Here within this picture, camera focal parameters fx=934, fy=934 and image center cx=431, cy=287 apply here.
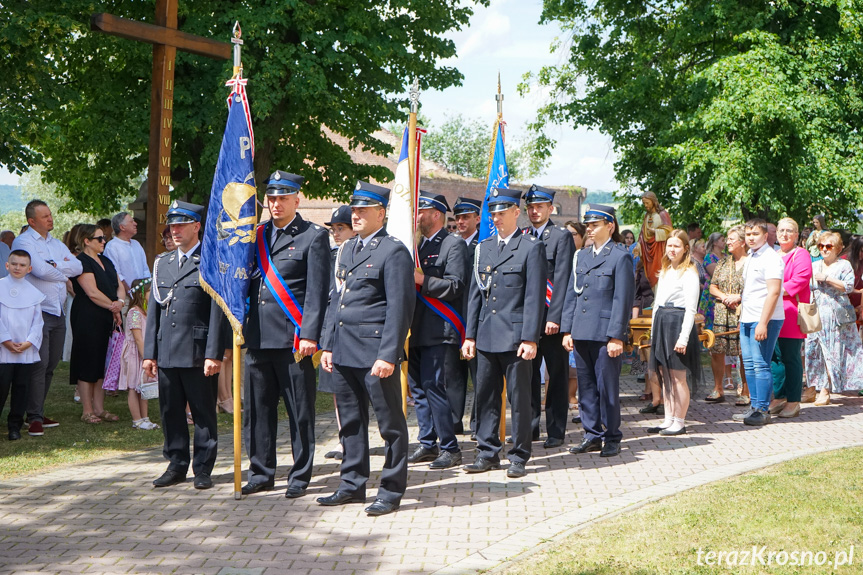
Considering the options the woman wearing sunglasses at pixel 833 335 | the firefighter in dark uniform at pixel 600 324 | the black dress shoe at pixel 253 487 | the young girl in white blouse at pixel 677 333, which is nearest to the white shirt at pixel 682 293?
the young girl in white blouse at pixel 677 333

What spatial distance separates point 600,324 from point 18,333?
5.42 m

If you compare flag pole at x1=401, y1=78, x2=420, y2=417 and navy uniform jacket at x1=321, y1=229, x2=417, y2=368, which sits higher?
flag pole at x1=401, y1=78, x2=420, y2=417

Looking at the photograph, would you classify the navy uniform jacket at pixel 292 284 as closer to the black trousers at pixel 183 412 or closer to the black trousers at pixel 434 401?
the black trousers at pixel 183 412

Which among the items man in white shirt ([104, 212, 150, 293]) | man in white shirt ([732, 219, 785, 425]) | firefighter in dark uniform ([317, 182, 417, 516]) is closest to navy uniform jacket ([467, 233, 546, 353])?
firefighter in dark uniform ([317, 182, 417, 516])

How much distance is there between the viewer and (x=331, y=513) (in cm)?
618

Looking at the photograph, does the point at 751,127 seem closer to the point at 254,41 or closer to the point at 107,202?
the point at 254,41

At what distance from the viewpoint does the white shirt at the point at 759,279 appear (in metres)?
9.40

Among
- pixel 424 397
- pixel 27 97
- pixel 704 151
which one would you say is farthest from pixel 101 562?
pixel 704 151

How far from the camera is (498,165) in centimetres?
923

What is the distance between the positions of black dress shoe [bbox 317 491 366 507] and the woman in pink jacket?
5587mm

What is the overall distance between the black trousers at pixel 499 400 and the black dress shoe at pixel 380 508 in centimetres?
143

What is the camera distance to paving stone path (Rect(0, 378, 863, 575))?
5152 millimetres

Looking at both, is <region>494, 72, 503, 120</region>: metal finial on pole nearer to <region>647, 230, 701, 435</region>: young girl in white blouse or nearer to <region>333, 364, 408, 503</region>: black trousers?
<region>647, 230, 701, 435</region>: young girl in white blouse

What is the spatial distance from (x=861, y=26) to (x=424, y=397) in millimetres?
16298
